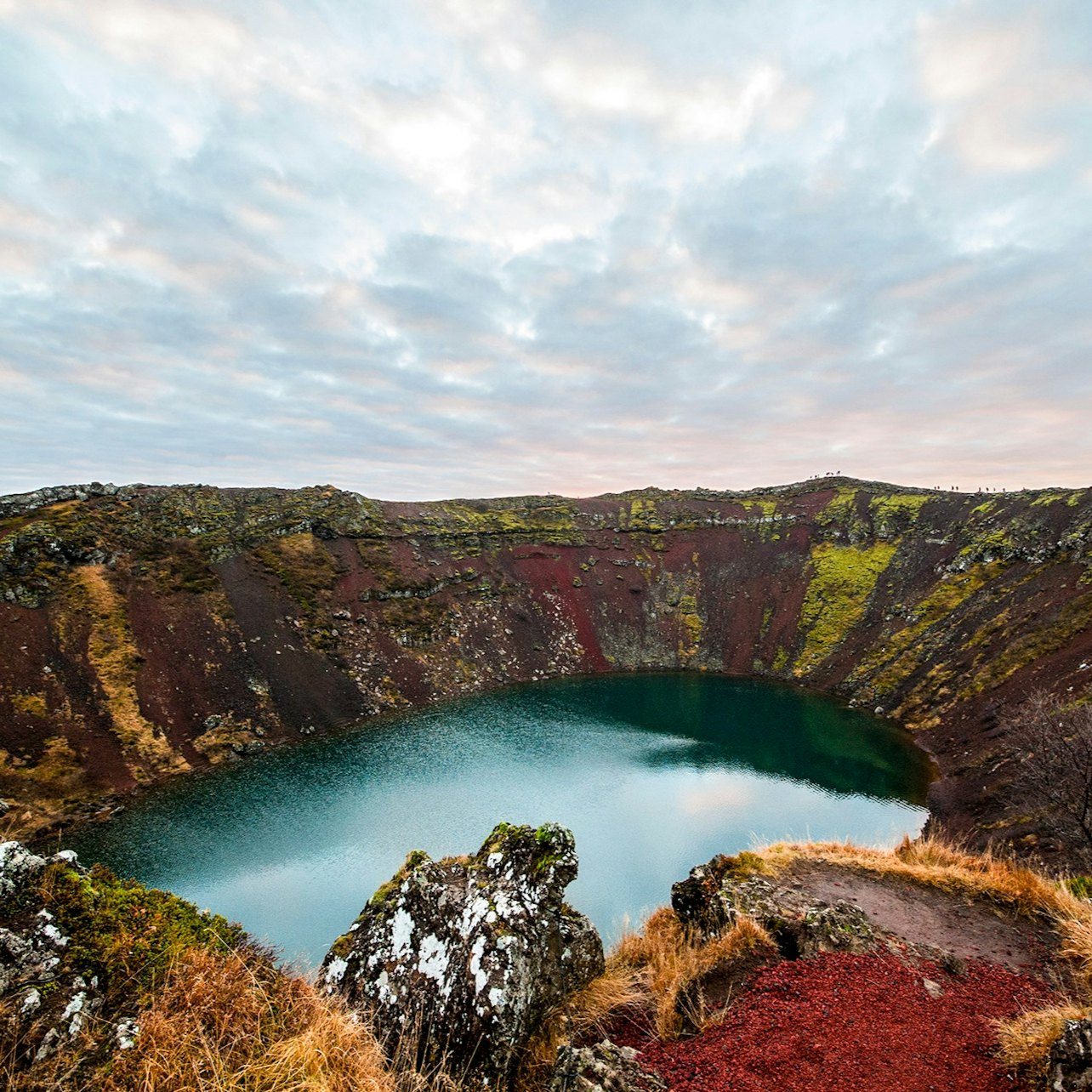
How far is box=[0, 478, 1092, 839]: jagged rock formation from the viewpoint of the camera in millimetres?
43844

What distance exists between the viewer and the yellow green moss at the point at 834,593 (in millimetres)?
70688

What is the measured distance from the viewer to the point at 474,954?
8.22 meters

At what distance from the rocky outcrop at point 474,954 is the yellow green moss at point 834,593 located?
223 feet

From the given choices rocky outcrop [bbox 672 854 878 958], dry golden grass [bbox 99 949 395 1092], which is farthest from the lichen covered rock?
rocky outcrop [bbox 672 854 878 958]

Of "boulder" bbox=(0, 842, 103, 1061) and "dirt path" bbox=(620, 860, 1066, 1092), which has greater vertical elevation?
"boulder" bbox=(0, 842, 103, 1061)

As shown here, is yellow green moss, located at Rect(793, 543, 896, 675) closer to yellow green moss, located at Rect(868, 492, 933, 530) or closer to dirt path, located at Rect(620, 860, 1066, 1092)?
yellow green moss, located at Rect(868, 492, 933, 530)

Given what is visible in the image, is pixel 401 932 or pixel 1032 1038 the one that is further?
pixel 401 932

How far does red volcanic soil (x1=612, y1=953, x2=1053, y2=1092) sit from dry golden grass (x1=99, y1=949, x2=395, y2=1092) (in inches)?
150

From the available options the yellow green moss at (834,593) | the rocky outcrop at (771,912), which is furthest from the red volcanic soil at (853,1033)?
the yellow green moss at (834,593)

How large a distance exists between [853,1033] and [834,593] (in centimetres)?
7931

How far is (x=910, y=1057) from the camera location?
6160mm

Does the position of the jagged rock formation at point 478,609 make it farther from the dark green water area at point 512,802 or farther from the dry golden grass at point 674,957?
the dry golden grass at point 674,957

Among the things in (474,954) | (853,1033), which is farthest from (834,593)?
(474,954)

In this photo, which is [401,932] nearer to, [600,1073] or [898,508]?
[600,1073]
